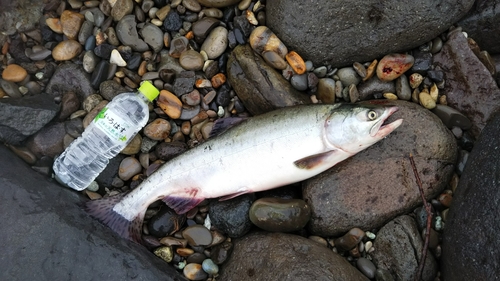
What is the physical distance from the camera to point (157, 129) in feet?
16.8

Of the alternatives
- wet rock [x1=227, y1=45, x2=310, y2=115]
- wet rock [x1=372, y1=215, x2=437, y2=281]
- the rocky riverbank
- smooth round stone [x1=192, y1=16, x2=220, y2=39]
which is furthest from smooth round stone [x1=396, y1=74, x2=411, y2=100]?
smooth round stone [x1=192, y1=16, x2=220, y2=39]

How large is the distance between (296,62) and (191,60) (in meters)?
1.19

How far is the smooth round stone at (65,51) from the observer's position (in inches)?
210

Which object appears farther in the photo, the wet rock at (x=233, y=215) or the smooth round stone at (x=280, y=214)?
the wet rock at (x=233, y=215)

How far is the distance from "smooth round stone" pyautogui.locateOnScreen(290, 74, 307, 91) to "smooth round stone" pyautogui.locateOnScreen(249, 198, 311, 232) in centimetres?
129

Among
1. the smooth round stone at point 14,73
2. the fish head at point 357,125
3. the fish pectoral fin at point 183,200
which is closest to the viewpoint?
the fish head at point 357,125

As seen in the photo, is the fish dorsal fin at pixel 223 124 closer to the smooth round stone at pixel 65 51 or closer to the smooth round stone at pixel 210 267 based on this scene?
the smooth round stone at pixel 210 267

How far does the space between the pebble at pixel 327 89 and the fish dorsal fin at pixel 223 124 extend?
978mm

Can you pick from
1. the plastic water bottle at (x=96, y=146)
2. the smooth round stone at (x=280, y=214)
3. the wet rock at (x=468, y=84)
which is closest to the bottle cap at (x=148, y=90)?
the plastic water bottle at (x=96, y=146)

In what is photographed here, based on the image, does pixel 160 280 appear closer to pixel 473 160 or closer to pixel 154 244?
pixel 154 244

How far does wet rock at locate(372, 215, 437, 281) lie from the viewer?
179 inches

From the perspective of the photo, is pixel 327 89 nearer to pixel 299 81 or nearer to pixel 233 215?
pixel 299 81

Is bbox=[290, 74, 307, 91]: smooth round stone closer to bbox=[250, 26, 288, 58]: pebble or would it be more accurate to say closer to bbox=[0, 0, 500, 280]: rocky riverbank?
bbox=[0, 0, 500, 280]: rocky riverbank

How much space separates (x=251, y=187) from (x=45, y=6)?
10.8ft
